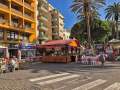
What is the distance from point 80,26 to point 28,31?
24.1 m

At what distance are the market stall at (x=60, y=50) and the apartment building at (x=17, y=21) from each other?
14.3 meters

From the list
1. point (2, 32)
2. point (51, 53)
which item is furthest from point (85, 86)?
point (2, 32)

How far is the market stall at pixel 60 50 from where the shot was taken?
128 ft

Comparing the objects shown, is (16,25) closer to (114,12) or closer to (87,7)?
(87,7)

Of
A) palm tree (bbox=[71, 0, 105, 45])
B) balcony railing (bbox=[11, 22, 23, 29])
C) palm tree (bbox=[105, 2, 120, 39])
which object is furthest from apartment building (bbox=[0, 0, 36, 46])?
palm tree (bbox=[105, 2, 120, 39])

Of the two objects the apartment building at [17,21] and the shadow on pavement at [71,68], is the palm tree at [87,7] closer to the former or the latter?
the apartment building at [17,21]

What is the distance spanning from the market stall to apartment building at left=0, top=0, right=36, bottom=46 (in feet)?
46.8

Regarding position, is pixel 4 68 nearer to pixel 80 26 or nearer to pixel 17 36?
pixel 17 36

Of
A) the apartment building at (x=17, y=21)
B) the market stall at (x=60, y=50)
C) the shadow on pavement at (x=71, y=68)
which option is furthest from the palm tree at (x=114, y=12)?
the shadow on pavement at (x=71, y=68)

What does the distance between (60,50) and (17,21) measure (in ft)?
76.1

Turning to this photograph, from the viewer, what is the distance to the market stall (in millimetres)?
38875

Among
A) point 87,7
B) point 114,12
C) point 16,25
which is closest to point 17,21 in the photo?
point 16,25

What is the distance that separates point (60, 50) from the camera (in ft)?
132

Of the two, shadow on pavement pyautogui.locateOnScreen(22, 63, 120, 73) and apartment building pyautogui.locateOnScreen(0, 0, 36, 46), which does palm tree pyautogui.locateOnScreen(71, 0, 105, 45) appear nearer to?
apartment building pyautogui.locateOnScreen(0, 0, 36, 46)
